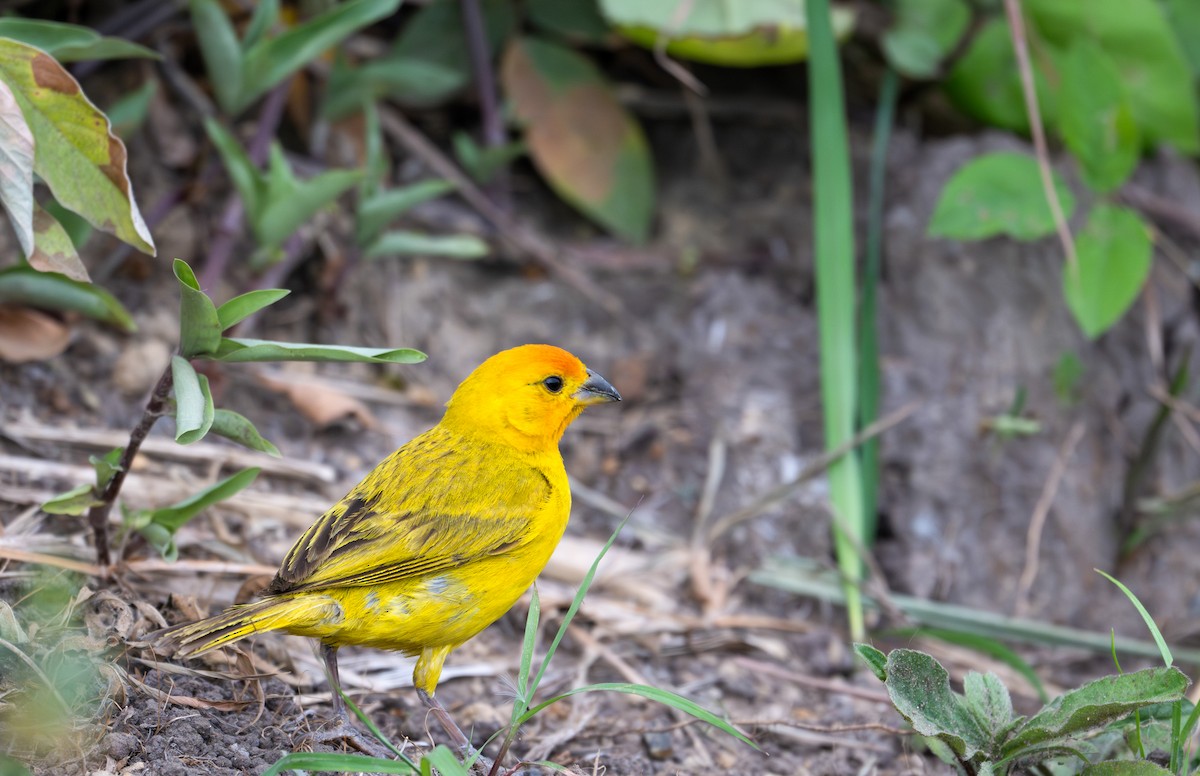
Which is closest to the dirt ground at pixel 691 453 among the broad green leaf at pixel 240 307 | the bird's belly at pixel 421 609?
the bird's belly at pixel 421 609

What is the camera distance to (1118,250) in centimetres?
439

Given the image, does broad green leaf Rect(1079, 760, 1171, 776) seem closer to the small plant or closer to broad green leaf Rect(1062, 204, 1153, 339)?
the small plant

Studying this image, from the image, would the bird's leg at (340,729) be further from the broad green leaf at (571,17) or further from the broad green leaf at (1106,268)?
the broad green leaf at (571,17)

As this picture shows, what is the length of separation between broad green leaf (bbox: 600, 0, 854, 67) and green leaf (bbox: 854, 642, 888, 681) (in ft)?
9.63

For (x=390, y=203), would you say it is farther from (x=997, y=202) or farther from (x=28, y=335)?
(x=997, y=202)

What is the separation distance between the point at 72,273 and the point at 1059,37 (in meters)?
4.17

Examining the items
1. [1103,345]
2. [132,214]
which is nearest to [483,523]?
[132,214]

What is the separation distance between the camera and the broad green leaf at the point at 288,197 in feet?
12.9

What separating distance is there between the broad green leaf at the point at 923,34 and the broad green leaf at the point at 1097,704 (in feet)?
10.7

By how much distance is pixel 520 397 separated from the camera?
3.51 m

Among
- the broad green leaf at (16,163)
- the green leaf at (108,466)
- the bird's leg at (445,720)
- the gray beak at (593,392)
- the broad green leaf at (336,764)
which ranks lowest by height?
the bird's leg at (445,720)

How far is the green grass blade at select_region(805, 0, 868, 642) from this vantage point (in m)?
4.32

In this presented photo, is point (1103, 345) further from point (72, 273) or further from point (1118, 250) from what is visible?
point (72, 273)

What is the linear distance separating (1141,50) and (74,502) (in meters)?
A: 4.59
